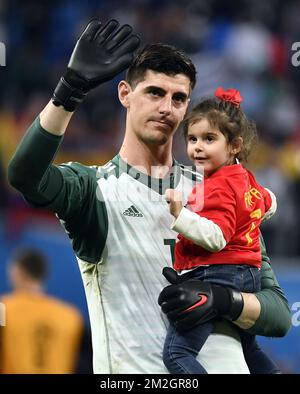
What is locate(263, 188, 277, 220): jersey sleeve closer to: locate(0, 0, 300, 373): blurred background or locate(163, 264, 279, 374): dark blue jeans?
locate(163, 264, 279, 374): dark blue jeans

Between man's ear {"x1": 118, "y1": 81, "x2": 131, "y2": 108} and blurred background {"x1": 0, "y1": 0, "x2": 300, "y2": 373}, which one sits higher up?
blurred background {"x1": 0, "y1": 0, "x2": 300, "y2": 373}

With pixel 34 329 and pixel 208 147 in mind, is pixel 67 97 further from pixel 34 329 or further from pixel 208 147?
pixel 34 329

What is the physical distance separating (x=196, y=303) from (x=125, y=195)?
0.51 meters

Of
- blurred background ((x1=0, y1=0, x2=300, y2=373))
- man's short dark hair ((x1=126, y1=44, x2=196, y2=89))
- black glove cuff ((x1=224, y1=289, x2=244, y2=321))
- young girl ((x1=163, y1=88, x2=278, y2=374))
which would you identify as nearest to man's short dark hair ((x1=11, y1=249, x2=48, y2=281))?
blurred background ((x1=0, y1=0, x2=300, y2=373))

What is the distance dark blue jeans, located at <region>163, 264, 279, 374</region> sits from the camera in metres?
3.17

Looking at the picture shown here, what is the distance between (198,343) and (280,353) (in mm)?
3775

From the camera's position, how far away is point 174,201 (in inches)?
124

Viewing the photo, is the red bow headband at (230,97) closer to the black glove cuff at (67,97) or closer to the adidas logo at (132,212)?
the adidas logo at (132,212)

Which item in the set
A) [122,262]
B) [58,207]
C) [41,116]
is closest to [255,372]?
[122,262]

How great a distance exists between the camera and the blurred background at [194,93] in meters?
7.48

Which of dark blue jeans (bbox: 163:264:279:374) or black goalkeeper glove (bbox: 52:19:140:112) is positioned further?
dark blue jeans (bbox: 163:264:279:374)

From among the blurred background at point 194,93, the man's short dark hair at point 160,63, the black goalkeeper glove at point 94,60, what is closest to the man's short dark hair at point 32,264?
the blurred background at point 194,93

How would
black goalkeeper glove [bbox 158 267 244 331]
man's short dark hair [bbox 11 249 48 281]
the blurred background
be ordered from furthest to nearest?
1. the blurred background
2. man's short dark hair [bbox 11 249 48 281]
3. black goalkeeper glove [bbox 158 267 244 331]

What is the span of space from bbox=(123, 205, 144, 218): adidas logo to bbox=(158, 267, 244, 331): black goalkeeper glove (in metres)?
0.29
